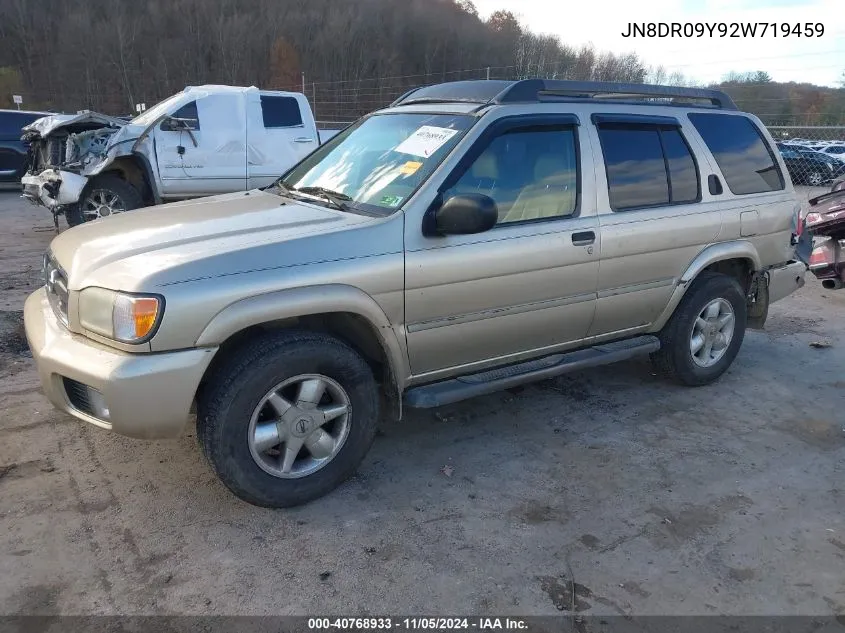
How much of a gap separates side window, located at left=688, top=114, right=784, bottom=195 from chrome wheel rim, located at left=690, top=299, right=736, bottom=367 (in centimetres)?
84

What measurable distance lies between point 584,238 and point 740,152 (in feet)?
5.85

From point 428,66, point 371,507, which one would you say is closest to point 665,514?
point 371,507

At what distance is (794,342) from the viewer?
590 cm

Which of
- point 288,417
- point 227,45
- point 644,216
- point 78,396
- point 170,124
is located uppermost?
point 227,45

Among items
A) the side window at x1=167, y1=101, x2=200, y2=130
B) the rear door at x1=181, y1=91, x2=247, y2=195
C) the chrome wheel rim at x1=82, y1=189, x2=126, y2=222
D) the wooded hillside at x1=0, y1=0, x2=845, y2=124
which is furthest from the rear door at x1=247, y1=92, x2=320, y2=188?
the wooded hillside at x1=0, y1=0, x2=845, y2=124

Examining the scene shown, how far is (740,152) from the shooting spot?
470 centimetres

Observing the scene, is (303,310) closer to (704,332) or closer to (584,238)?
(584,238)

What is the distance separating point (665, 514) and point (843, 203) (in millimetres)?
5846

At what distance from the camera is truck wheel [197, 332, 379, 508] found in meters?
2.90

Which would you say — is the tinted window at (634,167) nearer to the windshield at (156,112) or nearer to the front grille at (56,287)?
the front grille at (56,287)

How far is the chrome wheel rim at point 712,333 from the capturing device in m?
4.65

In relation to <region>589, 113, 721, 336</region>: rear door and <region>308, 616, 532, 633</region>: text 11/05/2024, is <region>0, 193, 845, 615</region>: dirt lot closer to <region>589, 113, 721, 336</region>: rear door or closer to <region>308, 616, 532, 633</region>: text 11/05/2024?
<region>308, 616, 532, 633</region>: text 11/05/2024

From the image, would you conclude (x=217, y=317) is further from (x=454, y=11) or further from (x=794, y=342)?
(x=454, y=11)

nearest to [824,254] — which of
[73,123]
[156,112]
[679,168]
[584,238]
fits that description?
[679,168]
